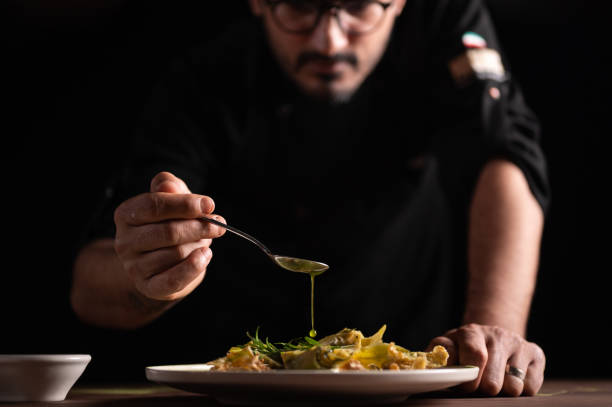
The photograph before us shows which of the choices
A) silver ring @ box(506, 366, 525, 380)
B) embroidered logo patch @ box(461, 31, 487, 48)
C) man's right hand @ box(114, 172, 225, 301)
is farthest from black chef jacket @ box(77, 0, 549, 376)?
silver ring @ box(506, 366, 525, 380)

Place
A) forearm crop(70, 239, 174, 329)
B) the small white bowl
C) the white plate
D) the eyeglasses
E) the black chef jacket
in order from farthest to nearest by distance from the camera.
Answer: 1. the black chef jacket
2. the eyeglasses
3. forearm crop(70, 239, 174, 329)
4. the small white bowl
5. the white plate

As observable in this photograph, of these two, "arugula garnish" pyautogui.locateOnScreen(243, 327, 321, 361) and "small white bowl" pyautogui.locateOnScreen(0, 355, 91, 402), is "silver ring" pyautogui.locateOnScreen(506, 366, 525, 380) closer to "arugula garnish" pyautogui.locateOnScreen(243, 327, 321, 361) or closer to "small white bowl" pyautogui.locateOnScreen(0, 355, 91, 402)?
"arugula garnish" pyautogui.locateOnScreen(243, 327, 321, 361)

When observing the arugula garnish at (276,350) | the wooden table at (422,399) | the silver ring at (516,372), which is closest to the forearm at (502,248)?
the wooden table at (422,399)

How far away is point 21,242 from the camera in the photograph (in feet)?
8.85

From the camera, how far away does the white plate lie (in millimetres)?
775

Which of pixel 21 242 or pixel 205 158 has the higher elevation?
pixel 205 158

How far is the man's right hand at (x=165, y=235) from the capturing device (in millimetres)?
1075

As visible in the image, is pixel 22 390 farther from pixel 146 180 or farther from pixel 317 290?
pixel 317 290

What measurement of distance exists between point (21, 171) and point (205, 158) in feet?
3.67

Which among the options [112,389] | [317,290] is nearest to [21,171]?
[317,290]

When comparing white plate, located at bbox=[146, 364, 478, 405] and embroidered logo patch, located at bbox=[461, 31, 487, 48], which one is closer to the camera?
white plate, located at bbox=[146, 364, 478, 405]

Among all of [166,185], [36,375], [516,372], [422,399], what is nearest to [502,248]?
[516,372]

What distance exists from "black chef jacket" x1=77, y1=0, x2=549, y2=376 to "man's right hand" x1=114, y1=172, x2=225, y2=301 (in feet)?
2.42

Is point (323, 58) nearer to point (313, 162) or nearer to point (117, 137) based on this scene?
point (313, 162)
